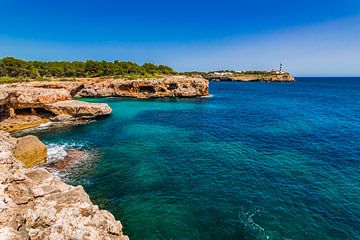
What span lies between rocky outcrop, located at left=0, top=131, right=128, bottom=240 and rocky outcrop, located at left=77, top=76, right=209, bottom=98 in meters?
75.6

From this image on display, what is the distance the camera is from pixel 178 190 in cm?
2366

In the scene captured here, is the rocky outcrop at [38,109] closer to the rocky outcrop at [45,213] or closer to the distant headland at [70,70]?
the rocky outcrop at [45,213]

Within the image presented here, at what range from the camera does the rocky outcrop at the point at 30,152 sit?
92.0 feet

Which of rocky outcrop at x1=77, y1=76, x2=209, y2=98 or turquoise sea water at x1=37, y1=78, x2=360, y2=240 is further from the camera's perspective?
rocky outcrop at x1=77, y1=76, x2=209, y2=98

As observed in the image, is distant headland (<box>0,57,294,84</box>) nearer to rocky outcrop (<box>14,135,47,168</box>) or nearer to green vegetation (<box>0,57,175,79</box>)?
green vegetation (<box>0,57,175,79</box>)

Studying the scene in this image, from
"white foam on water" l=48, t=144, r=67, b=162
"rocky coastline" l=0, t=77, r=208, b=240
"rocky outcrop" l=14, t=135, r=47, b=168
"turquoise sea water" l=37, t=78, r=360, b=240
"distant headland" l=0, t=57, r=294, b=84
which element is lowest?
"turquoise sea water" l=37, t=78, r=360, b=240

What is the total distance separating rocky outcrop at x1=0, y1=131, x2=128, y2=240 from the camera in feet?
36.4

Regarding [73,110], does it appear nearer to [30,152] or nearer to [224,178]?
Result: [30,152]

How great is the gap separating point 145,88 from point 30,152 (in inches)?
2612

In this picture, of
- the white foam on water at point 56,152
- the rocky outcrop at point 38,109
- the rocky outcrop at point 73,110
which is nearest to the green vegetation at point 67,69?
the rocky outcrop at point 73,110

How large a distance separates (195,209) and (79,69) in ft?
367

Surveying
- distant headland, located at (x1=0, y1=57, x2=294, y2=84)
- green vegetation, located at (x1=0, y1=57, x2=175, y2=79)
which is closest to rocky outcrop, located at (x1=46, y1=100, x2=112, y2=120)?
distant headland, located at (x1=0, y1=57, x2=294, y2=84)

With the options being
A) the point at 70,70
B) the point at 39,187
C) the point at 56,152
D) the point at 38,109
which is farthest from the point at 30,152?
the point at 70,70

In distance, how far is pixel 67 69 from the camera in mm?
113938
